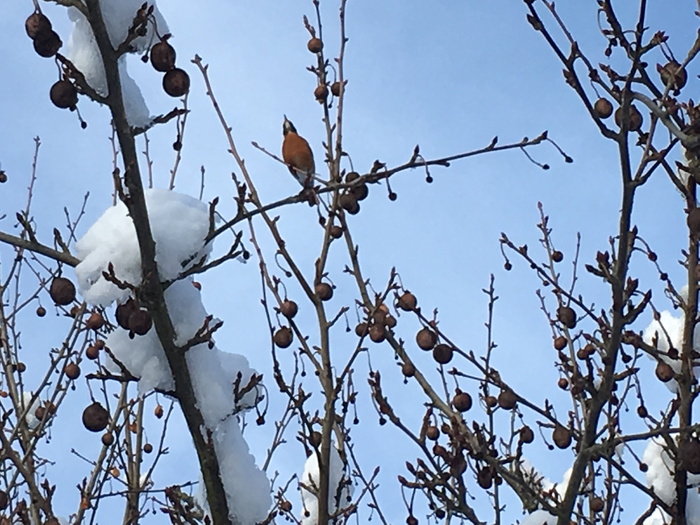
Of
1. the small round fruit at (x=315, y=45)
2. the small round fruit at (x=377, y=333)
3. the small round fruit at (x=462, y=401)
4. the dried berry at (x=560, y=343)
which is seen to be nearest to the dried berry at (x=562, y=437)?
the small round fruit at (x=462, y=401)

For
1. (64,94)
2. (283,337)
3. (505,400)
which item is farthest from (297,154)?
(64,94)

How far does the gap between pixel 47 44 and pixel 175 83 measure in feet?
1.15

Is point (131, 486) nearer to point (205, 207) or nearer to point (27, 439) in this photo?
point (27, 439)

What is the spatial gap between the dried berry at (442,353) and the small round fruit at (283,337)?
76 cm

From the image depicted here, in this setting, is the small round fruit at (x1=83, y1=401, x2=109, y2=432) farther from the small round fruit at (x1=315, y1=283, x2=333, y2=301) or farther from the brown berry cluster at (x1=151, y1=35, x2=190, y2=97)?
the small round fruit at (x1=315, y1=283, x2=333, y2=301)

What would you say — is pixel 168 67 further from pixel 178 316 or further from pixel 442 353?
pixel 442 353

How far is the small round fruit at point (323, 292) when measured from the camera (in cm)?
403

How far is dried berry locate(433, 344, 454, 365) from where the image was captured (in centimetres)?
407

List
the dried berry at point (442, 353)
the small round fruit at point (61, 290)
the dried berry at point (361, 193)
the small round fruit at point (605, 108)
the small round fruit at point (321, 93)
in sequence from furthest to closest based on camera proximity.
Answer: the small round fruit at point (321, 93)
the dried berry at point (442, 353)
the dried berry at point (361, 193)
the small round fruit at point (605, 108)
the small round fruit at point (61, 290)

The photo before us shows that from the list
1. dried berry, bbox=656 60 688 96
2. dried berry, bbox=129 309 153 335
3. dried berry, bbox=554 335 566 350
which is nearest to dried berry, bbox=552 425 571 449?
dried berry, bbox=554 335 566 350

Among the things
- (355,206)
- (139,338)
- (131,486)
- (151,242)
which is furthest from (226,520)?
(131,486)

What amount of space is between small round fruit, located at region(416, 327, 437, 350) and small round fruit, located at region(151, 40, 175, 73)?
2.23m

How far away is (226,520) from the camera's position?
7.68 feet

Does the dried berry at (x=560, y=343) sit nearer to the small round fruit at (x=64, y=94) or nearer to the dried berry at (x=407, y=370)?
the dried berry at (x=407, y=370)
